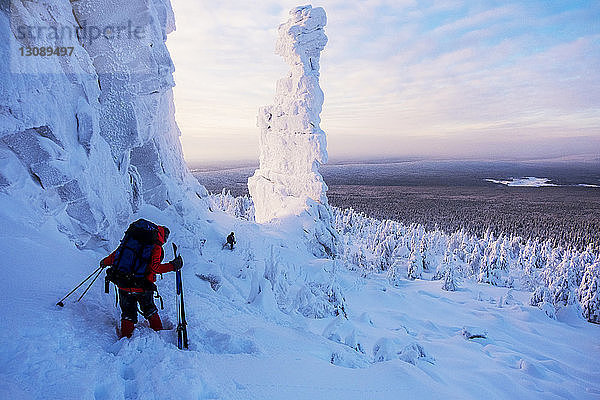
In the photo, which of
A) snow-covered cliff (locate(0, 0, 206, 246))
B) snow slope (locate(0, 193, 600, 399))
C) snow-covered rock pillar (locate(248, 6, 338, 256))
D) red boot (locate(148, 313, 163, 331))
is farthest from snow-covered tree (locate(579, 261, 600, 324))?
snow-covered cliff (locate(0, 0, 206, 246))

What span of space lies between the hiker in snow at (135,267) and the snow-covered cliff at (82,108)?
2600 mm

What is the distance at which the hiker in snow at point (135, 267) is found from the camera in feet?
12.6

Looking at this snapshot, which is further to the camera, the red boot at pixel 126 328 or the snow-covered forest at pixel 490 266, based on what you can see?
the snow-covered forest at pixel 490 266

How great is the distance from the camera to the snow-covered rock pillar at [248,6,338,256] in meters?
21.3

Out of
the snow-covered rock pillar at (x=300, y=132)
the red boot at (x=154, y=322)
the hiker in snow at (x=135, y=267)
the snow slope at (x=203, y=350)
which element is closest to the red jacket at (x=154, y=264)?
the hiker in snow at (x=135, y=267)

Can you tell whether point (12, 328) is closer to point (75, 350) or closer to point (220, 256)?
point (75, 350)

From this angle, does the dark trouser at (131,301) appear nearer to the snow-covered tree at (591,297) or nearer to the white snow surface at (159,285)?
the white snow surface at (159,285)

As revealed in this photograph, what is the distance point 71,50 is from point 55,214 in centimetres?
353

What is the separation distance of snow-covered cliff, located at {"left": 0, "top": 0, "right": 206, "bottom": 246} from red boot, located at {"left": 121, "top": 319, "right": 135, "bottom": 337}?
118 inches

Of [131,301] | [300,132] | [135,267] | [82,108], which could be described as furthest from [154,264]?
[300,132]

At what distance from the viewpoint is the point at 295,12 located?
21.7 meters

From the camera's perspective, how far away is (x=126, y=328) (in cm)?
383

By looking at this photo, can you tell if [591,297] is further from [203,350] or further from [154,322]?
[154,322]

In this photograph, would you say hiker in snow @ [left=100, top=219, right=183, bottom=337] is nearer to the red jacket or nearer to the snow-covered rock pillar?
the red jacket
